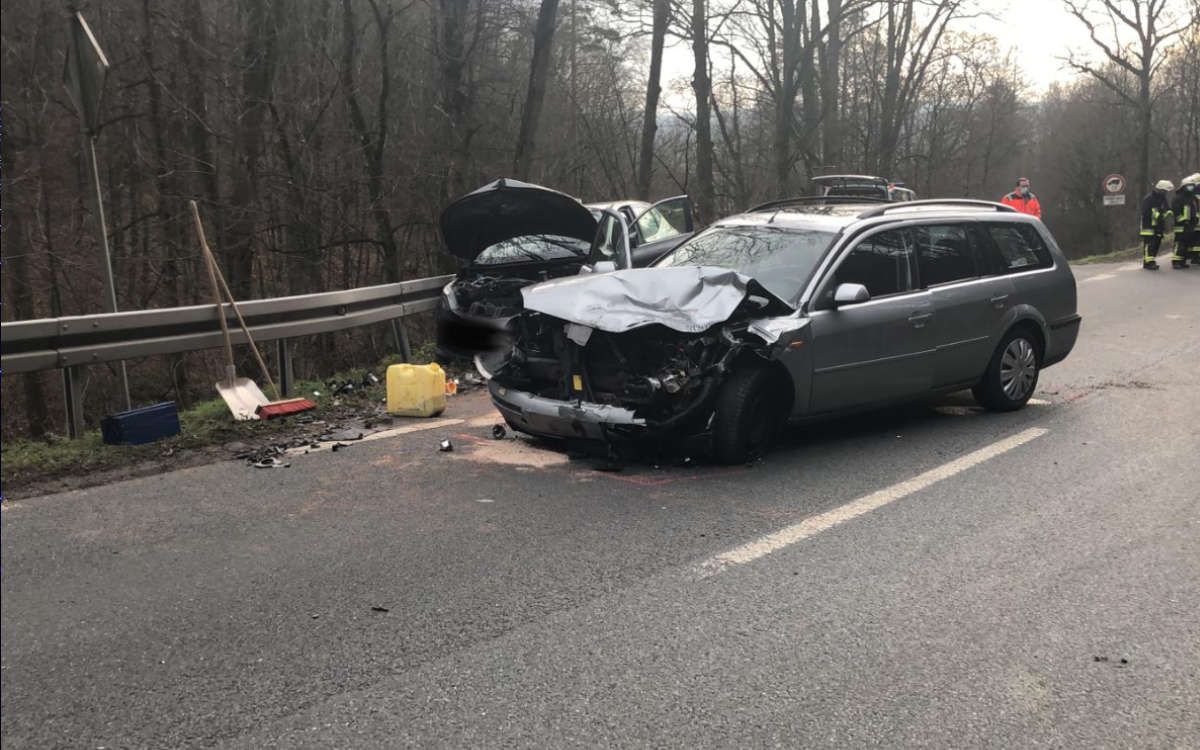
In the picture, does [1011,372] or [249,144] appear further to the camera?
[249,144]

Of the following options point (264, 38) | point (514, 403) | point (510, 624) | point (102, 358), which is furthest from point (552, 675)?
point (264, 38)

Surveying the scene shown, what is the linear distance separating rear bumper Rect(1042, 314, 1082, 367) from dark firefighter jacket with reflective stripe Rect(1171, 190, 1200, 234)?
51.2 ft

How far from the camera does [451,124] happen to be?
17359 mm

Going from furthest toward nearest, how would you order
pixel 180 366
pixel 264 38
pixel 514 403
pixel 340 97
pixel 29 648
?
pixel 340 97 → pixel 264 38 → pixel 180 366 → pixel 514 403 → pixel 29 648

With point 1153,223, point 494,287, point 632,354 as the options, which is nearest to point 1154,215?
point 1153,223

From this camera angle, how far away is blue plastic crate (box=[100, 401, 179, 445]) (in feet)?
22.2

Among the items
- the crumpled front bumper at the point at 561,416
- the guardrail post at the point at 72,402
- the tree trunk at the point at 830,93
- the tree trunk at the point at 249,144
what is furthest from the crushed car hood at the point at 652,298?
the tree trunk at the point at 830,93

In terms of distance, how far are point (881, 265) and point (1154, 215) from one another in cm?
1795

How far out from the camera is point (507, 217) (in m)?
10.7

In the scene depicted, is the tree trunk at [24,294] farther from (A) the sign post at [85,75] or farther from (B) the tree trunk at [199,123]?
(B) the tree trunk at [199,123]

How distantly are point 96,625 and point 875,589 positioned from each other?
3272mm

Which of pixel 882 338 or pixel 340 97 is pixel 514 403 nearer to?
pixel 882 338

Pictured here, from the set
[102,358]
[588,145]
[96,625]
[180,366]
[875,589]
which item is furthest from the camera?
[588,145]

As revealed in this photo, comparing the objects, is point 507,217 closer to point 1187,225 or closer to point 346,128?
point 346,128
